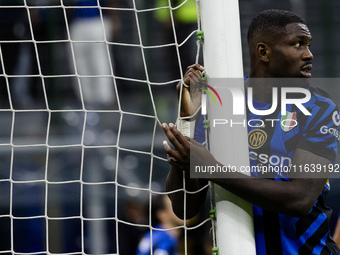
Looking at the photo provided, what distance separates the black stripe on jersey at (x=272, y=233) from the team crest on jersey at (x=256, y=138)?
149 millimetres

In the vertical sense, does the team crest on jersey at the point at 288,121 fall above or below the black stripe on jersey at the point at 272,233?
above

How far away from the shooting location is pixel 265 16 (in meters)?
1.37

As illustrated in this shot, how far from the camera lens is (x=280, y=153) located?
49.5 inches

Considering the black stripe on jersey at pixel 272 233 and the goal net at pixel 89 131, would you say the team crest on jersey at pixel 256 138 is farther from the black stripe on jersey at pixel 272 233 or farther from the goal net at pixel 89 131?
the goal net at pixel 89 131

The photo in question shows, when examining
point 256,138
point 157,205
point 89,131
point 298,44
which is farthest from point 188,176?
point 89,131

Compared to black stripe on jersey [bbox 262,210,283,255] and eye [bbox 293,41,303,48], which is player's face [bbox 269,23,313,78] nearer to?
eye [bbox 293,41,303,48]

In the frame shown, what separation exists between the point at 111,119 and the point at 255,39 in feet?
8.34

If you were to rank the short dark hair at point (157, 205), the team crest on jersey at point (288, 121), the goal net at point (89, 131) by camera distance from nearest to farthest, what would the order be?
1. the team crest on jersey at point (288, 121)
2. the short dark hair at point (157, 205)
3. the goal net at point (89, 131)

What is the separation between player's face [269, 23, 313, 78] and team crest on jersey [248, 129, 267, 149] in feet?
0.48

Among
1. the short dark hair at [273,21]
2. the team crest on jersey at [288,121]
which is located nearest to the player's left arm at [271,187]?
the team crest on jersey at [288,121]

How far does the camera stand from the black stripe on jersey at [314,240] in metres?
1.24

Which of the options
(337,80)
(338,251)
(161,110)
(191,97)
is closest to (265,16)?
(191,97)

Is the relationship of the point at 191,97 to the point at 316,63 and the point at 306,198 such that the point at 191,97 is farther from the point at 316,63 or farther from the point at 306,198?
the point at 316,63

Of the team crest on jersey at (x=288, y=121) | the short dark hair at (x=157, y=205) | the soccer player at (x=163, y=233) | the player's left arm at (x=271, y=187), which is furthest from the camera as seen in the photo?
the short dark hair at (x=157, y=205)
